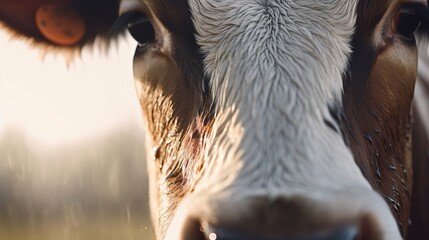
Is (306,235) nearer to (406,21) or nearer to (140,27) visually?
(406,21)

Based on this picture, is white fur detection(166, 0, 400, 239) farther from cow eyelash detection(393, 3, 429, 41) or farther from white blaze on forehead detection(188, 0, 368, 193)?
cow eyelash detection(393, 3, 429, 41)

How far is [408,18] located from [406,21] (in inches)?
0.6

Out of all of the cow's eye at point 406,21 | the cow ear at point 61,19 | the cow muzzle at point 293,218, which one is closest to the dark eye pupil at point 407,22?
the cow's eye at point 406,21

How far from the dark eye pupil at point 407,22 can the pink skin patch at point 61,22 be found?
1.46 meters

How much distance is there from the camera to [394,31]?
2.90 m

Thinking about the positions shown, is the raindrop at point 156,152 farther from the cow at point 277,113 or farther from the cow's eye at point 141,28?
the cow's eye at point 141,28

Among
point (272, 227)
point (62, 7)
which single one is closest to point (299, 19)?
point (272, 227)

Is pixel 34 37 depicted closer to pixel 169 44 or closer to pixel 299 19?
pixel 169 44

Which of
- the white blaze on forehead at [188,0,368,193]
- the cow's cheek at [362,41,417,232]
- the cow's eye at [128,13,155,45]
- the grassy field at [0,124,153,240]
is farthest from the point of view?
the grassy field at [0,124,153,240]

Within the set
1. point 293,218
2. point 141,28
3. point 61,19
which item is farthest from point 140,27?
point 293,218

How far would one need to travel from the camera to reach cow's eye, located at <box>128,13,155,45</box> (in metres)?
3.10

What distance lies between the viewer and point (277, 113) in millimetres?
2287

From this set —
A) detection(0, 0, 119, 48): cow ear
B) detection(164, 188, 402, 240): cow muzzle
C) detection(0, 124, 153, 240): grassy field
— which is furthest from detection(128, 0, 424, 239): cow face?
detection(0, 124, 153, 240): grassy field

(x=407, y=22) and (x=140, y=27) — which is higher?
(x=140, y=27)
